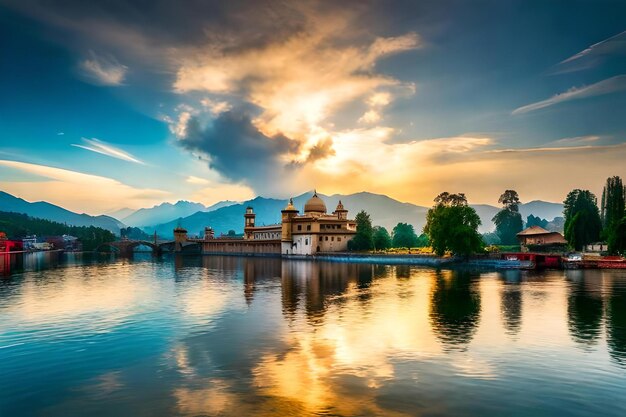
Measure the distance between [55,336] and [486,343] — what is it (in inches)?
945

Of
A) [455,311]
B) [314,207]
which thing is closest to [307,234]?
[314,207]

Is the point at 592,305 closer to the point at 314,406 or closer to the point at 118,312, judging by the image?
the point at 314,406

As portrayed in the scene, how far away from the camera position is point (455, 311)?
33.1 meters

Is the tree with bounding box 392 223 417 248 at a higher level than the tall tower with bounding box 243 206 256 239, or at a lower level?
lower

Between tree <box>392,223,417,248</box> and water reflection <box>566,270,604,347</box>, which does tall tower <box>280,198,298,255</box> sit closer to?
tree <box>392,223,417,248</box>

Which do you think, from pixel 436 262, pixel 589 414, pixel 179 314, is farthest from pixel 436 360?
pixel 436 262

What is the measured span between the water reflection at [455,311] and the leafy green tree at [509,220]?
280 ft

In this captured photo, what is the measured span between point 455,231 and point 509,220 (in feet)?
221

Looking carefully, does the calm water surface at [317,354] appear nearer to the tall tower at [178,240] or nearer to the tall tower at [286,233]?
the tall tower at [286,233]

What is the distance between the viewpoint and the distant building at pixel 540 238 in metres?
93.3

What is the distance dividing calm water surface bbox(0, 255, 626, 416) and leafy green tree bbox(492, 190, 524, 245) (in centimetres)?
9164

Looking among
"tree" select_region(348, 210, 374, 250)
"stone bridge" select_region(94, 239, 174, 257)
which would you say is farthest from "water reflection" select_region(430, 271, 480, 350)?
"stone bridge" select_region(94, 239, 174, 257)

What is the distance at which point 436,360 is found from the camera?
20.5 m

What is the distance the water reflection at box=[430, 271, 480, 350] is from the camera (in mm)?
24922
